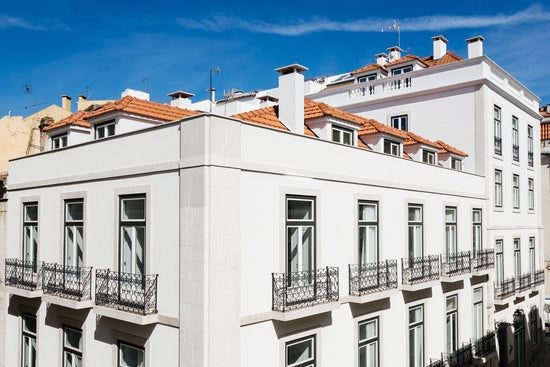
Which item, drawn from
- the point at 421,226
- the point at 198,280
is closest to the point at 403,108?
the point at 421,226

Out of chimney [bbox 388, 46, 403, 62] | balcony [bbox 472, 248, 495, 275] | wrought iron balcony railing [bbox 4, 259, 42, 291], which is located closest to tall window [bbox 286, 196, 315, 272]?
wrought iron balcony railing [bbox 4, 259, 42, 291]

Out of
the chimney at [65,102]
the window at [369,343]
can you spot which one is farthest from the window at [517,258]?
the chimney at [65,102]

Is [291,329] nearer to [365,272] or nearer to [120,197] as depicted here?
[365,272]

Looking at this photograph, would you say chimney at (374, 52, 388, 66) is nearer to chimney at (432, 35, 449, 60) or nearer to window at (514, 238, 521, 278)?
chimney at (432, 35, 449, 60)

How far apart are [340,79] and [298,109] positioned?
22.4 m

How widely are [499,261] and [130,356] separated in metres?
16.6

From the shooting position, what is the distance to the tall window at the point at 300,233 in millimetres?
11094

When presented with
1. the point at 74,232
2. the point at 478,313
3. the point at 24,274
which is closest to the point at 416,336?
the point at 478,313

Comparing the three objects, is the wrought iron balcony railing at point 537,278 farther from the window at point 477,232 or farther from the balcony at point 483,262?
the window at point 477,232

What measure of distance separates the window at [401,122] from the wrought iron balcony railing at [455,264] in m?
6.92

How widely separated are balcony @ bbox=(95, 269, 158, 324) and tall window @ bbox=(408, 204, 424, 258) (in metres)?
8.31

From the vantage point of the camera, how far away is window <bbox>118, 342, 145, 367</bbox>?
10828 millimetres

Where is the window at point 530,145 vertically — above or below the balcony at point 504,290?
above

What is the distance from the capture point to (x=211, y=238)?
9.31m
